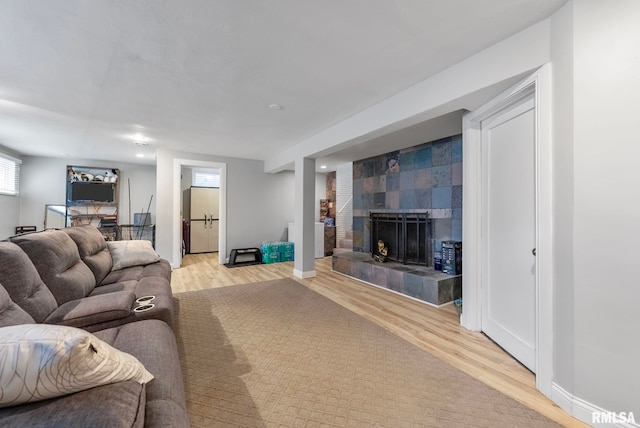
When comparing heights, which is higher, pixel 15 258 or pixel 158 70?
pixel 158 70

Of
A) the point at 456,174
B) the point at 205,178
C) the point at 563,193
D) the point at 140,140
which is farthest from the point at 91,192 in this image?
the point at 563,193

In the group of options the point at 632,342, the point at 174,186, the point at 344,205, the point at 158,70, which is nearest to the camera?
the point at 632,342

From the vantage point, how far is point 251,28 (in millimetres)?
1738

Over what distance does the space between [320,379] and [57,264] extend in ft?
6.57

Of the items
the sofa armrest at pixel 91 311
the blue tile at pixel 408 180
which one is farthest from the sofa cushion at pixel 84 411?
the blue tile at pixel 408 180

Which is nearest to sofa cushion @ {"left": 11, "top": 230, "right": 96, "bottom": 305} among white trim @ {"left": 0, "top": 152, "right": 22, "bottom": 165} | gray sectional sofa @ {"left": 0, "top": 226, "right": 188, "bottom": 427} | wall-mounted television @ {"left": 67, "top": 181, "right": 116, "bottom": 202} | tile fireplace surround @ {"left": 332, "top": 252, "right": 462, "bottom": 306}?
gray sectional sofa @ {"left": 0, "top": 226, "right": 188, "bottom": 427}

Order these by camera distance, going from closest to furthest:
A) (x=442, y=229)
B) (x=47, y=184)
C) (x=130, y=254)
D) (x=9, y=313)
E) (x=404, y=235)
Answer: (x=9, y=313), (x=130, y=254), (x=442, y=229), (x=404, y=235), (x=47, y=184)

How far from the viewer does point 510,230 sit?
6.97ft

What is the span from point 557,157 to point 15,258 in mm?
3180

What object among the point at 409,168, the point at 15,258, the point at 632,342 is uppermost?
the point at 409,168

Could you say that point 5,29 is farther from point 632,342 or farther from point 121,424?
point 632,342

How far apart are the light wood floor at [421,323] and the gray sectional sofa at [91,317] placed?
5.61 feet

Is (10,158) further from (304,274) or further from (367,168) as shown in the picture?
(367,168)

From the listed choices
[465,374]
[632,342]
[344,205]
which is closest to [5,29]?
[465,374]
